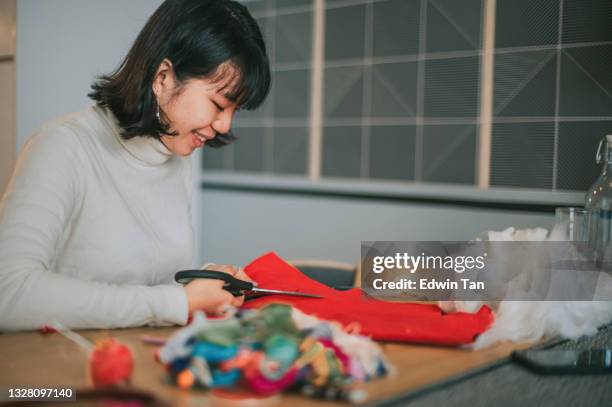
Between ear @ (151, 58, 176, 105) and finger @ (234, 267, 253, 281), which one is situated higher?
ear @ (151, 58, 176, 105)

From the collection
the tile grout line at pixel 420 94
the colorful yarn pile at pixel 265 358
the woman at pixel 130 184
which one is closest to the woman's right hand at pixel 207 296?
the woman at pixel 130 184

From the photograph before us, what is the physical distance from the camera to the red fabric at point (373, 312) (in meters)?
1.23

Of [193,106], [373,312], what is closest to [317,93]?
[193,106]

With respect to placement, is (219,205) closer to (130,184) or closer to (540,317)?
(130,184)

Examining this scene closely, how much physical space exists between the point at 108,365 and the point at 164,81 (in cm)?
83

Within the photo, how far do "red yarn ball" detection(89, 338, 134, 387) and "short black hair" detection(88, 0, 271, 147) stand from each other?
0.76 meters

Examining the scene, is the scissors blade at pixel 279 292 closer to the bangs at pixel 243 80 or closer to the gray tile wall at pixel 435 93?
the bangs at pixel 243 80

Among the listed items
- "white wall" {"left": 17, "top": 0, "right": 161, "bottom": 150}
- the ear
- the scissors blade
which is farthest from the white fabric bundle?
"white wall" {"left": 17, "top": 0, "right": 161, "bottom": 150}

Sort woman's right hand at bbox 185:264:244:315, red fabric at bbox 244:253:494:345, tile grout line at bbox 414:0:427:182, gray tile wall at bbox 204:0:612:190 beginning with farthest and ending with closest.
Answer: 1. tile grout line at bbox 414:0:427:182
2. gray tile wall at bbox 204:0:612:190
3. woman's right hand at bbox 185:264:244:315
4. red fabric at bbox 244:253:494:345

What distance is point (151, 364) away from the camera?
3.37 feet

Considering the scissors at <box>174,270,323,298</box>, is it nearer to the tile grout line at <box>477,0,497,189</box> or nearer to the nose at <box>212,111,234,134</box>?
the nose at <box>212,111,234,134</box>

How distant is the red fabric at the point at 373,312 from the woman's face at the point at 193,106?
0.33 m

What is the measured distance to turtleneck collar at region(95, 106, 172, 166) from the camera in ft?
5.46

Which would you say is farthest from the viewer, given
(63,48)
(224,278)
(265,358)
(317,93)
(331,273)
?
(317,93)
